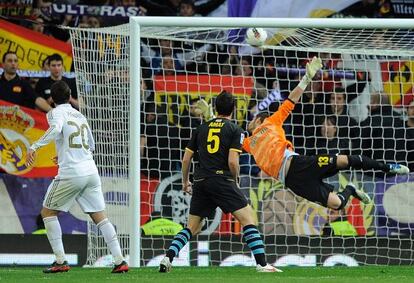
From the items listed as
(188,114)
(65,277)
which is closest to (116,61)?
(188,114)

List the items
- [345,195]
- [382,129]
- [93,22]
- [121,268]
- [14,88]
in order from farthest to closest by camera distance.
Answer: [93,22], [14,88], [382,129], [345,195], [121,268]

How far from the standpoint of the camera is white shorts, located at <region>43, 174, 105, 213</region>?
11.6m

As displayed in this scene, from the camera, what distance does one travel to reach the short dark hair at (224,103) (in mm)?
11859

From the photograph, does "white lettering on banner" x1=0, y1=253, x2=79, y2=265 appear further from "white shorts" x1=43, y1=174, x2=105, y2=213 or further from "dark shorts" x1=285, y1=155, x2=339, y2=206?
"dark shorts" x1=285, y1=155, x2=339, y2=206

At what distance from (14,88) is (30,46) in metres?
0.76

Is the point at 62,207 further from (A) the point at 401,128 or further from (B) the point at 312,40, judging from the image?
(A) the point at 401,128

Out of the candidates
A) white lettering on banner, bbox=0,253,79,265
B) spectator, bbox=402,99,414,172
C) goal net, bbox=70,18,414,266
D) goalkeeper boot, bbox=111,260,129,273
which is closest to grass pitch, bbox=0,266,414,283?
goalkeeper boot, bbox=111,260,129,273

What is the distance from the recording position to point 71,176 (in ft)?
38.1

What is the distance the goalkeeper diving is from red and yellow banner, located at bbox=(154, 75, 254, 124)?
2.39 metres

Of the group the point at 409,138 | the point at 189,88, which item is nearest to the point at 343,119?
the point at 409,138

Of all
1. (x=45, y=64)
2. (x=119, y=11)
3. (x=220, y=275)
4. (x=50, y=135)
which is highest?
(x=119, y=11)

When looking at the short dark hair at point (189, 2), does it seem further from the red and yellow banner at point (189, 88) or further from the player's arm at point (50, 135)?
the player's arm at point (50, 135)

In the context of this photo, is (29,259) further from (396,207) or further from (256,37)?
(396,207)

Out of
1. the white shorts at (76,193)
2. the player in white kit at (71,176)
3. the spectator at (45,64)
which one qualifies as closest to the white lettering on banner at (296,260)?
the player in white kit at (71,176)
